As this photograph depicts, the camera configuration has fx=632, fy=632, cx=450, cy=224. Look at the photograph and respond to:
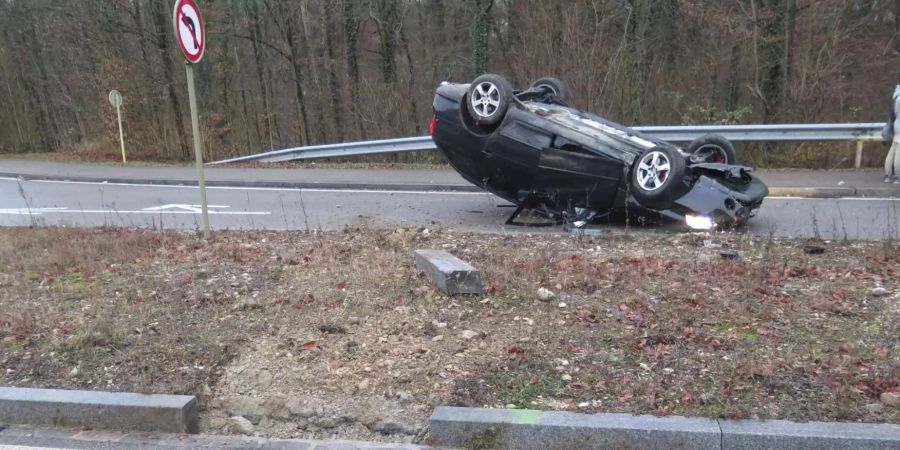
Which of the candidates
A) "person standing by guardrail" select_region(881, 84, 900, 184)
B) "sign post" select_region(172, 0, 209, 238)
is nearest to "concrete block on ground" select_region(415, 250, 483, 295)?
"sign post" select_region(172, 0, 209, 238)

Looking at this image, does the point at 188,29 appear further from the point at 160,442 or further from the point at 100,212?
the point at 100,212

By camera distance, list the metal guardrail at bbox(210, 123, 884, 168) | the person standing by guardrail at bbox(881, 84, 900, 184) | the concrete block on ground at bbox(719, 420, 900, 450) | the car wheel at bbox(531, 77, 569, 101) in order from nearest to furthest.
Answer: the concrete block on ground at bbox(719, 420, 900, 450), the car wheel at bbox(531, 77, 569, 101), the person standing by guardrail at bbox(881, 84, 900, 184), the metal guardrail at bbox(210, 123, 884, 168)

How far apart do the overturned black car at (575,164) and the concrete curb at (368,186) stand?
2.67 m

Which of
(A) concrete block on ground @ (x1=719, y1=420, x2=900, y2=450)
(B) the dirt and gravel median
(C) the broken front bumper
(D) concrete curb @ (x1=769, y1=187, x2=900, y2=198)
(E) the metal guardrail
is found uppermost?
(E) the metal guardrail

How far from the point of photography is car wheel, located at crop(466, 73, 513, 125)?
8.02 m

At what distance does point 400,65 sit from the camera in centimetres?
2080

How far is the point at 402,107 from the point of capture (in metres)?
18.4

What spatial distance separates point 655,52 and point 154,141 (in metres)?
16.1

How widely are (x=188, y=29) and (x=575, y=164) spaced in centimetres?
462

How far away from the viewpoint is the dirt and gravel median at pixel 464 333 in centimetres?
367

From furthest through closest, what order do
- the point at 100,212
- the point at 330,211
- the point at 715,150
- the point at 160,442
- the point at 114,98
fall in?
1. the point at 114,98
2. the point at 100,212
3. the point at 330,211
4. the point at 715,150
5. the point at 160,442

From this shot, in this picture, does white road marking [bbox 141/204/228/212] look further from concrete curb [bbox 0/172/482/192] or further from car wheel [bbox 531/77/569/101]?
car wheel [bbox 531/77/569/101]

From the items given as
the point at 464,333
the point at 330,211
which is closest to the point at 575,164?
the point at 464,333

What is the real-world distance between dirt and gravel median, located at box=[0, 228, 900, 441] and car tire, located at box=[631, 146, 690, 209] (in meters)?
0.71
